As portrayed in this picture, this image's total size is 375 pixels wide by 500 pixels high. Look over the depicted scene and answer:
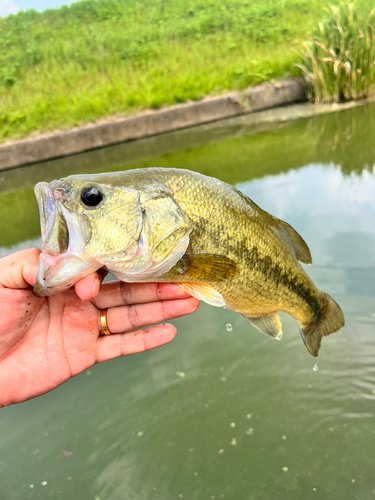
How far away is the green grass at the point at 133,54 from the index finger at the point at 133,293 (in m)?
6.47

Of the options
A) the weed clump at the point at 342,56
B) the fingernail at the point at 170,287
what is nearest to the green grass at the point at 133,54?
the weed clump at the point at 342,56

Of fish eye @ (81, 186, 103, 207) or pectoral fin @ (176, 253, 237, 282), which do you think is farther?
pectoral fin @ (176, 253, 237, 282)

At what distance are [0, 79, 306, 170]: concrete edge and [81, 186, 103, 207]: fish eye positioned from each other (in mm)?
6247

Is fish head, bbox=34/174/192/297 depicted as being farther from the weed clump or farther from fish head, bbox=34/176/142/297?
the weed clump

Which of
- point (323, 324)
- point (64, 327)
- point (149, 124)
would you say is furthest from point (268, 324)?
point (149, 124)

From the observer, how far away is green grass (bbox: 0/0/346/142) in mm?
7770

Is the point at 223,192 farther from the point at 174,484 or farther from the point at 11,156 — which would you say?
the point at 11,156

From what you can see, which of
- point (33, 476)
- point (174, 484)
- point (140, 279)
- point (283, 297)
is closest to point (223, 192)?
point (140, 279)

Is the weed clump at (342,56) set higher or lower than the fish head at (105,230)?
higher

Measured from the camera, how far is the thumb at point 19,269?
5.02 ft

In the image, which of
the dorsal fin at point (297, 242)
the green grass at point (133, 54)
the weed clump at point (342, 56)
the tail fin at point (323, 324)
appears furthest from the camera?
the green grass at point (133, 54)

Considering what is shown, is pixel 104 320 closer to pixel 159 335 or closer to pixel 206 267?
pixel 159 335

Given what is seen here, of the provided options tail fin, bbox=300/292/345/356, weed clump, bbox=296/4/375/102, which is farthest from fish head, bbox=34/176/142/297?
weed clump, bbox=296/4/375/102

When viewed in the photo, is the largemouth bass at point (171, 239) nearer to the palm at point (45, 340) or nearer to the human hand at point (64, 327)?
the human hand at point (64, 327)
